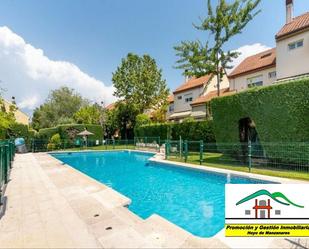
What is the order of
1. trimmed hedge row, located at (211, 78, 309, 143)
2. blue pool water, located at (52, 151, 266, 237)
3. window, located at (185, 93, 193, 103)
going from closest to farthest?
blue pool water, located at (52, 151, 266, 237) → trimmed hedge row, located at (211, 78, 309, 143) → window, located at (185, 93, 193, 103)

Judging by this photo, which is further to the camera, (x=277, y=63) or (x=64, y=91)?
(x=64, y=91)

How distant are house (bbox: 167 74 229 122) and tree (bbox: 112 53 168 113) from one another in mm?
2873

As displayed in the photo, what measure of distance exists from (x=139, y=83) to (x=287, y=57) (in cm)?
2141

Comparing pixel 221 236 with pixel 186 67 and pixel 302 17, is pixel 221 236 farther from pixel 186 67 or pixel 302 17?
pixel 302 17

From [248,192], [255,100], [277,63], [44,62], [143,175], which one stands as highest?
[44,62]

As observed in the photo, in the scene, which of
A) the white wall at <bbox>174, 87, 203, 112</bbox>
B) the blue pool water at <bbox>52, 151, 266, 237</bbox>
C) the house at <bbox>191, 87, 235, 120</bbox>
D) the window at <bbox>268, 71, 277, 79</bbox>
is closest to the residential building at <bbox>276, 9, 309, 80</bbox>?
the window at <bbox>268, 71, 277, 79</bbox>

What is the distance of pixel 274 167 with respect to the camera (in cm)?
1095

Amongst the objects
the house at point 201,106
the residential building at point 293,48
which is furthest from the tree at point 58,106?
the residential building at point 293,48

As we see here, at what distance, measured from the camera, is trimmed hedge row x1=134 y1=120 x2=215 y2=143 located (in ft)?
64.8

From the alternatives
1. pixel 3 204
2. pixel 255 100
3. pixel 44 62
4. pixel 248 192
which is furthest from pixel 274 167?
pixel 44 62

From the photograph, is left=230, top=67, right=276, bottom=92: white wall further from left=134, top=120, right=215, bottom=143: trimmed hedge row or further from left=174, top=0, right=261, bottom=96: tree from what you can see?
left=134, top=120, right=215, bottom=143: trimmed hedge row

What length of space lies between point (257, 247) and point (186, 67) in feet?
62.5

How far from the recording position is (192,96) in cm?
3203

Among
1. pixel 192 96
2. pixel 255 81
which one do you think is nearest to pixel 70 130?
pixel 192 96
